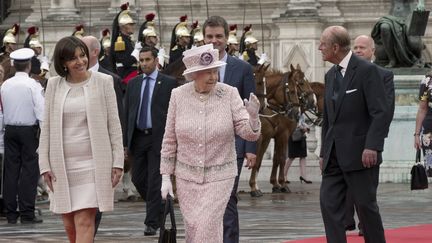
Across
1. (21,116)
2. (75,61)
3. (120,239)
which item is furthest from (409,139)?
(75,61)

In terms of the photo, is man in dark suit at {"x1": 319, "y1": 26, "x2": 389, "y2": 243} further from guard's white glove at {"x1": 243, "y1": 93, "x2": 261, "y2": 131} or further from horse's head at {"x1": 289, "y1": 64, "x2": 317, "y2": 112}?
horse's head at {"x1": 289, "y1": 64, "x2": 317, "y2": 112}

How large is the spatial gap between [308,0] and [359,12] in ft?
4.07

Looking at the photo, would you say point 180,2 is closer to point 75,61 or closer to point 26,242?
point 26,242

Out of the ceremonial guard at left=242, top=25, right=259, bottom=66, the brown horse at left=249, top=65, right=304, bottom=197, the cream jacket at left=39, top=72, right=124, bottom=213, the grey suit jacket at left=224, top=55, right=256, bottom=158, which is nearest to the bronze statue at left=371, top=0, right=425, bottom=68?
the brown horse at left=249, top=65, right=304, bottom=197

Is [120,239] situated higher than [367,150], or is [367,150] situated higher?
[367,150]

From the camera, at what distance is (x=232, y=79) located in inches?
462

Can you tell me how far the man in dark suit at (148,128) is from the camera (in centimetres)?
1417

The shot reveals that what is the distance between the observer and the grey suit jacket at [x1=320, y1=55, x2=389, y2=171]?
35.1ft

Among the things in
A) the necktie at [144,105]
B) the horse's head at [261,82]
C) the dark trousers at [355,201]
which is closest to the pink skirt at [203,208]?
the dark trousers at [355,201]

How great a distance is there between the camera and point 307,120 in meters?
26.3

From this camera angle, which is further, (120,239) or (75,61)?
(120,239)

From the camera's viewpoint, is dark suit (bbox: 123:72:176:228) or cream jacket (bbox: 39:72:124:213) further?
dark suit (bbox: 123:72:176:228)

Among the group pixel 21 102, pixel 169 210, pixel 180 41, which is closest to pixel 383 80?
pixel 169 210

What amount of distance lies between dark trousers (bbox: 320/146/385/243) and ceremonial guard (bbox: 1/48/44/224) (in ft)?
20.4
